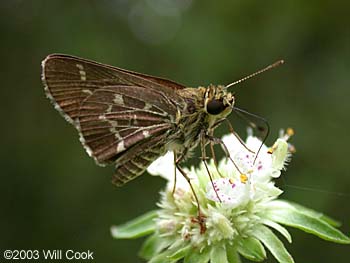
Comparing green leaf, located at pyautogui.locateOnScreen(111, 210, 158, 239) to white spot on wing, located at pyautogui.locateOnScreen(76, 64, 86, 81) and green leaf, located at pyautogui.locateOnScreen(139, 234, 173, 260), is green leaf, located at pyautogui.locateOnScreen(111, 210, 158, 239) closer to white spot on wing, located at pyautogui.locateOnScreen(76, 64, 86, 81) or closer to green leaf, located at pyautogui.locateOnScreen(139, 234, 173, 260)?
green leaf, located at pyautogui.locateOnScreen(139, 234, 173, 260)

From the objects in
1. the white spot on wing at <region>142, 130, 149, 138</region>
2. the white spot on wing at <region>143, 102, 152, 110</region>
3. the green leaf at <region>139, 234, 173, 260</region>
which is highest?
the white spot on wing at <region>143, 102, 152, 110</region>

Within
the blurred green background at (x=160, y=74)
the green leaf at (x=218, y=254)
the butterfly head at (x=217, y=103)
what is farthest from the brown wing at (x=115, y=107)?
the blurred green background at (x=160, y=74)

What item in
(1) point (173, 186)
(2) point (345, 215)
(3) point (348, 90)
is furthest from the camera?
(3) point (348, 90)

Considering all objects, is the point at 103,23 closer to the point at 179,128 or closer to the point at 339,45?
the point at 339,45

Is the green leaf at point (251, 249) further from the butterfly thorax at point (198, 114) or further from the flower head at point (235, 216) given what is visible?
the butterfly thorax at point (198, 114)

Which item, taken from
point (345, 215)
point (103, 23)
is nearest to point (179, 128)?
point (345, 215)

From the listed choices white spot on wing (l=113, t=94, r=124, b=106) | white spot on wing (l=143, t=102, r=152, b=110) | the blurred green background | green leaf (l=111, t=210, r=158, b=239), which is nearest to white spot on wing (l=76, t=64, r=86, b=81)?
white spot on wing (l=113, t=94, r=124, b=106)
